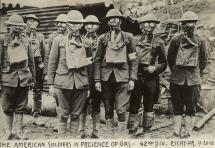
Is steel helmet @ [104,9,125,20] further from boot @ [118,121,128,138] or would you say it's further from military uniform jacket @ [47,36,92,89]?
boot @ [118,121,128,138]

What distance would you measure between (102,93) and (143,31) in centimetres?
80

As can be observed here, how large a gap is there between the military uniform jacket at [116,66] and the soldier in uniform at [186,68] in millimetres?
449

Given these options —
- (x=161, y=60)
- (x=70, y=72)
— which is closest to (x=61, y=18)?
(x=70, y=72)

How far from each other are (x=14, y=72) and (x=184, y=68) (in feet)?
5.98

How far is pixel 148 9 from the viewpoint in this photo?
17.0 feet

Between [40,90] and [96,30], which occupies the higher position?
[96,30]

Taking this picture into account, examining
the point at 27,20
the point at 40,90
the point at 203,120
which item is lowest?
the point at 203,120

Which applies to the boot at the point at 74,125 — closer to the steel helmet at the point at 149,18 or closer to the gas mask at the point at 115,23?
the gas mask at the point at 115,23

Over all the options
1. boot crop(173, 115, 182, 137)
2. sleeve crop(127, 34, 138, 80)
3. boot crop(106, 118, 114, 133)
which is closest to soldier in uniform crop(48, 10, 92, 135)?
boot crop(106, 118, 114, 133)

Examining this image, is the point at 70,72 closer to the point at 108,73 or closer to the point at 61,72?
the point at 61,72

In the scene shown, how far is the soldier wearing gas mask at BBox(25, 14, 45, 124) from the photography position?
5.19 metres

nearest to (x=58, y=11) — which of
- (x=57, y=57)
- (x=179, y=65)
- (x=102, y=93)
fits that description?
(x=57, y=57)

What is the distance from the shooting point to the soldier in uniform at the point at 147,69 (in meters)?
4.88

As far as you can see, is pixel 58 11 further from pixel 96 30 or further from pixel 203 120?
pixel 203 120
